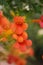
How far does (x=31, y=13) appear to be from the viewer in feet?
2.32

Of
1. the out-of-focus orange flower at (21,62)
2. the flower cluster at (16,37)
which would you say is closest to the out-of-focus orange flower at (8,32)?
the flower cluster at (16,37)

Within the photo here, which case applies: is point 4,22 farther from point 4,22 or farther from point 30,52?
point 30,52

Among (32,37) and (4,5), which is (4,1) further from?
(32,37)

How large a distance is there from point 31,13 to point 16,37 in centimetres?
11

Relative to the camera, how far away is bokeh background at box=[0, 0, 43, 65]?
0.68m

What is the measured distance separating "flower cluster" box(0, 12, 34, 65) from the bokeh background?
0.02m

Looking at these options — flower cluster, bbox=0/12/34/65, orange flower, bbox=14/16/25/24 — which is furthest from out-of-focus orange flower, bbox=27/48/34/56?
orange flower, bbox=14/16/25/24

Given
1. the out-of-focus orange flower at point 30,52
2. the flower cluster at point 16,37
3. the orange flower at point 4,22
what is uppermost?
the orange flower at point 4,22

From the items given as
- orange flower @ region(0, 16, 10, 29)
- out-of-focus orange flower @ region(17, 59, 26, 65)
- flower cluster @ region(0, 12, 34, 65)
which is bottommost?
out-of-focus orange flower @ region(17, 59, 26, 65)

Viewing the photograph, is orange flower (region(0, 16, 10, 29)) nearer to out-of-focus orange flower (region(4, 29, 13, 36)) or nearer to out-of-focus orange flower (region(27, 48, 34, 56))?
out-of-focus orange flower (region(4, 29, 13, 36))

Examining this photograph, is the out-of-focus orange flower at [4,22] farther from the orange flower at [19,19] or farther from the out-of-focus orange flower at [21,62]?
the out-of-focus orange flower at [21,62]

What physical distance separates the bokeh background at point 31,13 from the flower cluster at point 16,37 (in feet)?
0.06

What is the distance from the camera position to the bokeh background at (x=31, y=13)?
2.22 ft

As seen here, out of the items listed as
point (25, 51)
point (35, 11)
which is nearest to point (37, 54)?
point (25, 51)
